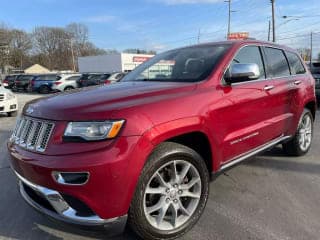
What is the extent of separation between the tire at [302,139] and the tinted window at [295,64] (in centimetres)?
62

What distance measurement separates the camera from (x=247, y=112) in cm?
372

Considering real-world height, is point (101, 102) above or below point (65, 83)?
above

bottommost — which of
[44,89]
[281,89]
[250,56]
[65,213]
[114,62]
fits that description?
[44,89]

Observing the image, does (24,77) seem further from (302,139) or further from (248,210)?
(248,210)

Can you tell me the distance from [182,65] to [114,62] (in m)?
45.8

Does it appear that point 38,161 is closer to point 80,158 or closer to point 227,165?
point 80,158

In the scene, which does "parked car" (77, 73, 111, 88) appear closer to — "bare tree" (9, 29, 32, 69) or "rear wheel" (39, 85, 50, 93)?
"rear wheel" (39, 85, 50, 93)

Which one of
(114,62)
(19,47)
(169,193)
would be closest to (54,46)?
(19,47)

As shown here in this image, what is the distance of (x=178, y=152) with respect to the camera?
2.92 metres

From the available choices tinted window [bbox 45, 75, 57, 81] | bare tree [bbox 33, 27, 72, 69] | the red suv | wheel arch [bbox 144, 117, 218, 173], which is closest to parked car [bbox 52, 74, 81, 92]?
tinted window [bbox 45, 75, 57, 81]

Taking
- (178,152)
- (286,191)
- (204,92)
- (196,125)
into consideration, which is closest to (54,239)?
(178,152)

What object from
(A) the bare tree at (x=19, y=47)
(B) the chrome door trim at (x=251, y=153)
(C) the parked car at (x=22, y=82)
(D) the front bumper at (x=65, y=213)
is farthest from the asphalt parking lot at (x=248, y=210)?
(A) the bare tree at (x=19, y=47)

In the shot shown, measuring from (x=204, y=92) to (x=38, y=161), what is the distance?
1.59 meters

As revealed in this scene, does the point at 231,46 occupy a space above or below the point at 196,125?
above
